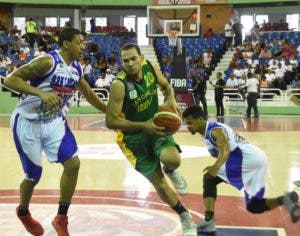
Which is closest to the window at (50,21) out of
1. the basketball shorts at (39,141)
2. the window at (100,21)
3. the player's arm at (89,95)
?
the window at (100,21)

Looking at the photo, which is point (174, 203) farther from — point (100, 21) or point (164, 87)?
point (100, 21)

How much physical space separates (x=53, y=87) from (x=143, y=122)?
83cm

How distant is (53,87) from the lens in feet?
16.1

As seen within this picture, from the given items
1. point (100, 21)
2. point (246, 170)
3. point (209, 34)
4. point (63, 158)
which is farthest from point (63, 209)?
point (100, 21)

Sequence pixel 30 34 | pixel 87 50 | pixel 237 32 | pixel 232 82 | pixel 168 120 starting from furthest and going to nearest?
pixel 237 32 < pixel 30 34 < pixel 87 50 < pixel 232 82 < pixel 168 120

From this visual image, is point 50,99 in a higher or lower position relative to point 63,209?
higher

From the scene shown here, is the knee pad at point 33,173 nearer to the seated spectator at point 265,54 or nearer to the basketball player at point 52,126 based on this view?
the basketball player at point 52,126

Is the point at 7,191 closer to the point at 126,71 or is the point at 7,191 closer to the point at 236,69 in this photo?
the point at 126,71

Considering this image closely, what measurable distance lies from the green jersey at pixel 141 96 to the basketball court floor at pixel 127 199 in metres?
1.07

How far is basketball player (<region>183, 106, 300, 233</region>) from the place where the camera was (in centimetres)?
504

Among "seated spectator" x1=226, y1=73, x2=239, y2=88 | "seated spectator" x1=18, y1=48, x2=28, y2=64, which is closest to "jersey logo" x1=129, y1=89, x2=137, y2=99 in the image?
"seated spectator" x1=226, y1=73, x2=239, y2=88

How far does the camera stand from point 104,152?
1098 centimetres

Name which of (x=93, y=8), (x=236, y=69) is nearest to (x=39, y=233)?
(x=236, y=69)

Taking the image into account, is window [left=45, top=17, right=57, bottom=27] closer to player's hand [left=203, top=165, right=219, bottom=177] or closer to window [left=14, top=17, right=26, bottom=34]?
window [left=14, top=17, right=26, bottom=34]
